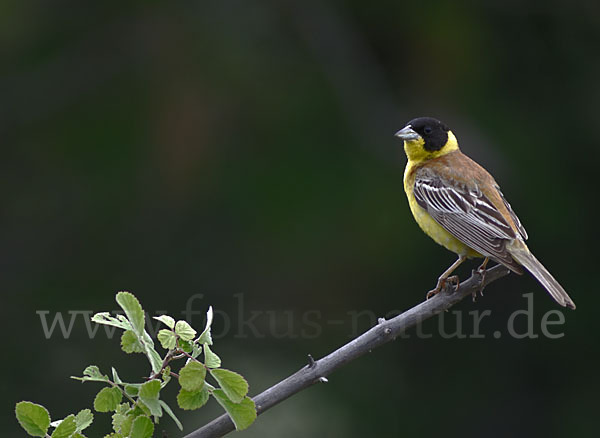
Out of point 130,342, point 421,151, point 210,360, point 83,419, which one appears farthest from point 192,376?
point 421,151

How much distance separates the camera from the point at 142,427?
79.4 inches

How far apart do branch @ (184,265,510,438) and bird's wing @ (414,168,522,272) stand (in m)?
1.08

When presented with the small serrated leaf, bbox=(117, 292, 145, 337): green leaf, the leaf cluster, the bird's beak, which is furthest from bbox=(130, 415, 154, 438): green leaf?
the bird's beak

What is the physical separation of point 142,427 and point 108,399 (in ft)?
0.46

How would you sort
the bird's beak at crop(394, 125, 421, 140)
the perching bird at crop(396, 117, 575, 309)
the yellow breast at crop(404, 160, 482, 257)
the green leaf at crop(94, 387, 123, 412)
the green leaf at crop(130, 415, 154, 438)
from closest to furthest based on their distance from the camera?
the green leaf at crop(130, 415, 154, 438), the green leaf at crop(94, 387, 123, 412), the perching bird at crop(396, 117, 575, 309), the yellow breast at crop(404, 160, 482, 257), the bird's beak at crop(394, 125, 421, 140)

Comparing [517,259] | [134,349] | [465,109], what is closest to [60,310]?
[465,109]

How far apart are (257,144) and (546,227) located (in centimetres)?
276

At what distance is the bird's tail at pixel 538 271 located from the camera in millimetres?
3508

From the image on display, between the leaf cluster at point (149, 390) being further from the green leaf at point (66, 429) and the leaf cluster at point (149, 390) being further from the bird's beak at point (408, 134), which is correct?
the bird's beak at point (408, 134)

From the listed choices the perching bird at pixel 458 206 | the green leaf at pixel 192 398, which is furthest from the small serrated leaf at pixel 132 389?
the perching bird at pixel 458 206

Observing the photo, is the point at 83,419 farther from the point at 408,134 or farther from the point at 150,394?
the point at 408,134

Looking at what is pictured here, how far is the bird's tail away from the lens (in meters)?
3.51

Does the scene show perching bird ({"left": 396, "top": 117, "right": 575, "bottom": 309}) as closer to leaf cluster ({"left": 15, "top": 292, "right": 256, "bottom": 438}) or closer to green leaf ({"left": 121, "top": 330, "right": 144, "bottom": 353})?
leaf cluster ({"left": 15, "top": 292, "right": 256, "bottom": 438})

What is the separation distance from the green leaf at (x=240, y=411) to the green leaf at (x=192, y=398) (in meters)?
0.03
